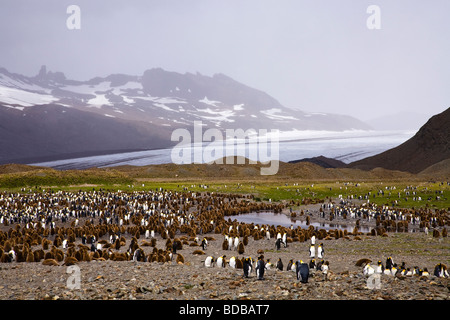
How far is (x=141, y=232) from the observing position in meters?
25.3

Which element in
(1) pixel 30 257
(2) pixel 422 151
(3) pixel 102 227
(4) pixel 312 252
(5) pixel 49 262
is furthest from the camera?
(2) pixel 422 151

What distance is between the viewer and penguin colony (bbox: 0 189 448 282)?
49.3ft

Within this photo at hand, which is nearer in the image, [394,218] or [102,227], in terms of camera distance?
[102,227]

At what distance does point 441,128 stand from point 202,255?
10804cm

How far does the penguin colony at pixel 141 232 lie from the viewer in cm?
1504

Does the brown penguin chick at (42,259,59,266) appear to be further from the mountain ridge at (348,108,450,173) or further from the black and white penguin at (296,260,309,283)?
the mountain ridge at (348,108,450,173)

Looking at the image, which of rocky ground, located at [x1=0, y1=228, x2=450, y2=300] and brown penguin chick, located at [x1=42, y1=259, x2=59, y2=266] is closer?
rocky ground, located at [x1=0, y1=228, x2=450, y2=300]

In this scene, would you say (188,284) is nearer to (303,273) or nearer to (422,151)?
(303,273)

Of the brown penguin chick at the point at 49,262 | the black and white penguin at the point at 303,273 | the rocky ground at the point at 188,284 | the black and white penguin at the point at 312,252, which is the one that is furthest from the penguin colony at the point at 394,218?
the brown penguin chick at the point at 49,262

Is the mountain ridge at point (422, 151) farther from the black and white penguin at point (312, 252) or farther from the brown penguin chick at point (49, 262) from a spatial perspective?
the brown penguin chick at point (49, 262)

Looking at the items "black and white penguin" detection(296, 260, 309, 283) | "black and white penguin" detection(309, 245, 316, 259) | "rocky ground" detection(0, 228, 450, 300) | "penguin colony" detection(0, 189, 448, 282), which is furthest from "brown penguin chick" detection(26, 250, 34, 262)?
"black and white penguin" detection(309, 245, 316, 259)

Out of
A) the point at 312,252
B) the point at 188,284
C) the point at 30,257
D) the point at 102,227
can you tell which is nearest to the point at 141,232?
the point at 102,227
